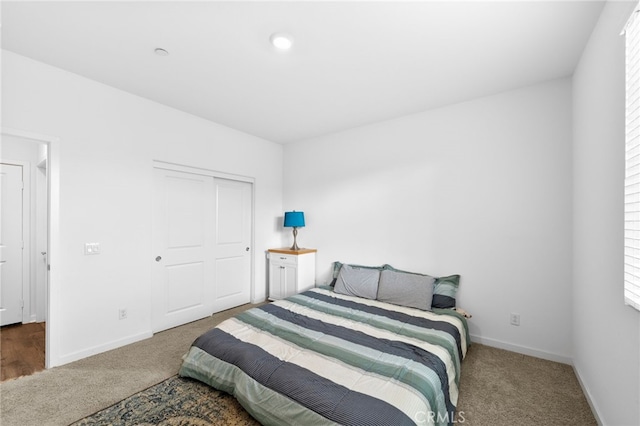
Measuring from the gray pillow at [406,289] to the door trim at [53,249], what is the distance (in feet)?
10.1

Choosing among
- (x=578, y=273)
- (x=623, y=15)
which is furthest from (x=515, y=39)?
(x=578, y=273)

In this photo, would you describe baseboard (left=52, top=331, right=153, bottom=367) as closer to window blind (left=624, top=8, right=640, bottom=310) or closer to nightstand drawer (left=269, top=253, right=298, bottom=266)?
nightstand drawer (left=269, top=253, right=298, bottom=266)

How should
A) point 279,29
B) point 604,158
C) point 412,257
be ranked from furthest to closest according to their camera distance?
point 412,257
point 279,29
point 604,158

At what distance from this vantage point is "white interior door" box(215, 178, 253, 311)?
3.80 metres

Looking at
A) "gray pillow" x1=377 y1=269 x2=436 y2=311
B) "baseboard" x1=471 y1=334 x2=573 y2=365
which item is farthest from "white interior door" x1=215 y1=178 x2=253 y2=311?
"baseboard" x1=471 y1=334 x2=573 y2=365

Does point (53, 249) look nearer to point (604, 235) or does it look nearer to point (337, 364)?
point (337, 364)

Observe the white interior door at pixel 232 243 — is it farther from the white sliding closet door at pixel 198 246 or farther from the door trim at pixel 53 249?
the door trim at pixel 53 249

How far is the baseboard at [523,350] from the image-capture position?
2.43m

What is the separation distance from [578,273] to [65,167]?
4.53 meters

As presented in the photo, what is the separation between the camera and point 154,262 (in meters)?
3.07

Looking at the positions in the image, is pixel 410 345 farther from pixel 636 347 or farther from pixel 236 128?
pixel 236 128

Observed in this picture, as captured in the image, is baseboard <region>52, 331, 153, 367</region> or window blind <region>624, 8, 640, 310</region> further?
baseboard <region>52, 331, 153, 367</region>

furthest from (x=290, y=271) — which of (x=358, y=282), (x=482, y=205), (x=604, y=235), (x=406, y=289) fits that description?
(x=604, y=235)

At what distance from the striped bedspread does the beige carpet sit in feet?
0.73
